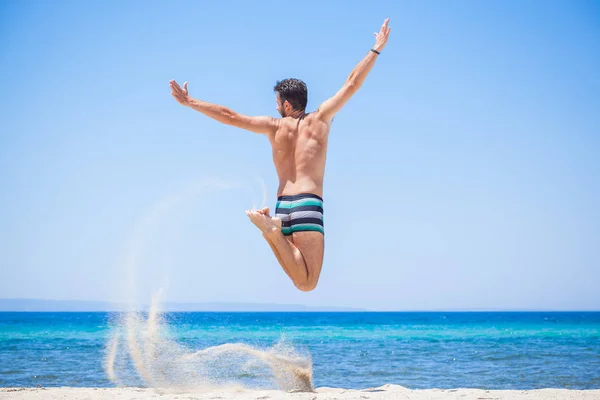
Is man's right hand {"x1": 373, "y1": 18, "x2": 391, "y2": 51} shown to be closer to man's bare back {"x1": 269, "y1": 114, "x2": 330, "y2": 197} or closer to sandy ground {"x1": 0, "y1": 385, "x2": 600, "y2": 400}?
man's bare back {"x1": 269, "y1": 114, "x2": 330, "y2": 197}

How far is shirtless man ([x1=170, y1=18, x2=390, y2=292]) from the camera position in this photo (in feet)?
20.3

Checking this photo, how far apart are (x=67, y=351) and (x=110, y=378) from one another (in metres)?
9.94

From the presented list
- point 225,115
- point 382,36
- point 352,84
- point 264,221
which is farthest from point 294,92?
point 264,221

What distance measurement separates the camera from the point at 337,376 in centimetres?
1648

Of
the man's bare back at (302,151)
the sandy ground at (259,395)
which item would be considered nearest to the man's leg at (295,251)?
the man's bare back at (302,151)

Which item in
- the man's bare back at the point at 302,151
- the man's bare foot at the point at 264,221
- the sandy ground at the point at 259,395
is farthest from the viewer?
the sandy ground at the point at 259,395

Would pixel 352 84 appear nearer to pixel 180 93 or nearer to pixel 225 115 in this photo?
pixel 225 115

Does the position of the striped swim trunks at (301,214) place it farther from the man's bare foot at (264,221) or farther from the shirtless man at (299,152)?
the man's bare foot at (264,221)

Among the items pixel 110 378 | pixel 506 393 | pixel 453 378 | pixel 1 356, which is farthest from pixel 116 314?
pixel 1 356

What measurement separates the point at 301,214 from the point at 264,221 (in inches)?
19.0

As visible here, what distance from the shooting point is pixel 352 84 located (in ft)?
20.3

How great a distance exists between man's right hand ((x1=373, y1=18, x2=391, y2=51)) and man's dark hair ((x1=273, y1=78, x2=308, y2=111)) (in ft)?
2.71

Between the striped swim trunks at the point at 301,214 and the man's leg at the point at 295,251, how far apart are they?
0.07 meters

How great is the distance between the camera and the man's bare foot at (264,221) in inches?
232
